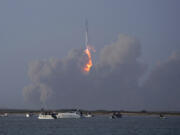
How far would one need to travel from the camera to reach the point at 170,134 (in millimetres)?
145500

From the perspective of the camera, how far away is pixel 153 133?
148750mm

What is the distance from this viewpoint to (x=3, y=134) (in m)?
146

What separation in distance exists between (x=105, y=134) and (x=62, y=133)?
1296 centimetres

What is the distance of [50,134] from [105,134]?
15.6 metres

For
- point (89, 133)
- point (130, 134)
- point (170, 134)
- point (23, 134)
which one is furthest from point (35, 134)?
point (170, 134)

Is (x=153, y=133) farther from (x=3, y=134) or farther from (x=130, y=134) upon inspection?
(x=3, y=134)

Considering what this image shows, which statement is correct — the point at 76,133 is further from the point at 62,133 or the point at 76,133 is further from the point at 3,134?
the point at 3,134

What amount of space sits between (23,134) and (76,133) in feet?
50.7

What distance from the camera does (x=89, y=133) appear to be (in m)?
147

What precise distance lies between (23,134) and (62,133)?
36.9 feet

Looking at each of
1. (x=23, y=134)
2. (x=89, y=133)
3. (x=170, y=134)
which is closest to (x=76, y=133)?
(x=89, y=133)

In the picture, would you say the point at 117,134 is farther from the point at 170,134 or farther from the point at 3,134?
the point at 3,134

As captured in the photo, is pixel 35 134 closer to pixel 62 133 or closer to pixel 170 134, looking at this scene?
pixel 62 133

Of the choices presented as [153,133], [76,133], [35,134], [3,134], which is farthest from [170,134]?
[3,134]
